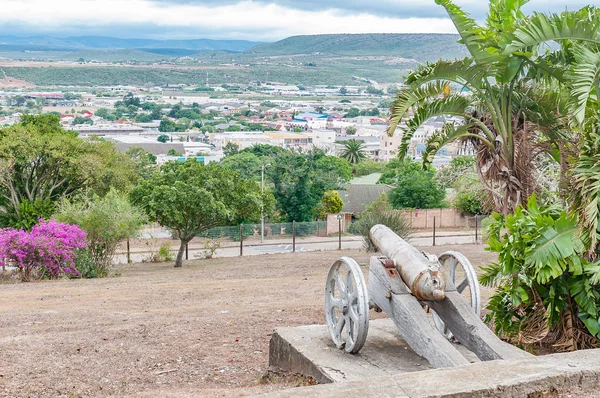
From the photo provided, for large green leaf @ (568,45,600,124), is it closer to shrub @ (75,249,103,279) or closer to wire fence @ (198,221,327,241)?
shrub @ (75,249,103,279)

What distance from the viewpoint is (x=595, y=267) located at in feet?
21.9

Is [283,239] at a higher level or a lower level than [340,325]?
lower

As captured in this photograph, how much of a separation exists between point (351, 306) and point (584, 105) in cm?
264

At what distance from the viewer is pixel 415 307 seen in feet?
21.7

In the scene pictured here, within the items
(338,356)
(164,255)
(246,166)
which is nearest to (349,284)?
(338,356)

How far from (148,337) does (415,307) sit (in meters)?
3.59

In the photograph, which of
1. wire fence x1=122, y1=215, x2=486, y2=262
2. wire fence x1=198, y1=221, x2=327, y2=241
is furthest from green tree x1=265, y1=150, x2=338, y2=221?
wire fence x1=198, y1=221, x2=327, y2=241

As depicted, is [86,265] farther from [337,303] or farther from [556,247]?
[556,247]

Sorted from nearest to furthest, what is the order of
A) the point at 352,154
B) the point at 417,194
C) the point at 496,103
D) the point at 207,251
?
the point at 496,103
the point at 207,251
the point at 417,194
the point at 352,154

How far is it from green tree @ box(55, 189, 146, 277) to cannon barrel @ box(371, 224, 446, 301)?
14955 millimetres

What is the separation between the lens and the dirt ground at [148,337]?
23.3 ft

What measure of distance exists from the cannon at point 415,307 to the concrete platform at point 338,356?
0.54ft

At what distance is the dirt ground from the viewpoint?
7.09 meters

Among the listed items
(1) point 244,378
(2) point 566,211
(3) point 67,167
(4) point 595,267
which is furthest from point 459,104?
(3) point 67,167
